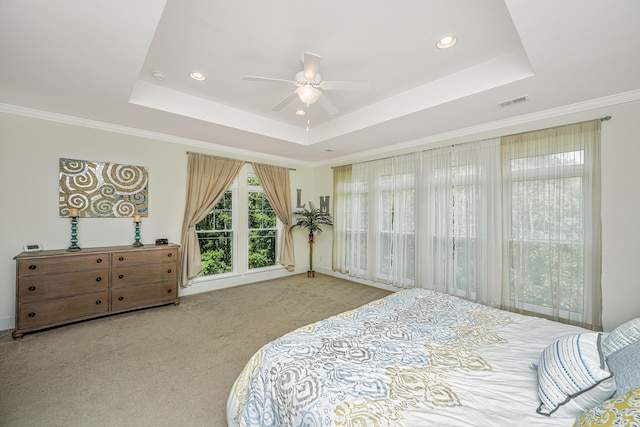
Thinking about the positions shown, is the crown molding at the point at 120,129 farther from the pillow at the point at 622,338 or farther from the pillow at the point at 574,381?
the pillow at the point at 622,338

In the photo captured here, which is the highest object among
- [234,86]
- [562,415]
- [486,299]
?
[234,86]

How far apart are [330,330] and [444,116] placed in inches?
116

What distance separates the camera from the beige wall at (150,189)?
104 inches

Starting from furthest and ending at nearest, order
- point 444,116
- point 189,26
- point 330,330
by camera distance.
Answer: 1. point 444,116
2. point 189,26
3. point 330,330

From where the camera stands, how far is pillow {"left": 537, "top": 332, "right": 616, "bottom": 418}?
3.38 ft

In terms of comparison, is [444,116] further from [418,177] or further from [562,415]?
[562,415]

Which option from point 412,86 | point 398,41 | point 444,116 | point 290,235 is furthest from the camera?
point 290,235

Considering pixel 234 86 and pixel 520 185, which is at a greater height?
pixel 234 86

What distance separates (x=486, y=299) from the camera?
→ 3.47 meters

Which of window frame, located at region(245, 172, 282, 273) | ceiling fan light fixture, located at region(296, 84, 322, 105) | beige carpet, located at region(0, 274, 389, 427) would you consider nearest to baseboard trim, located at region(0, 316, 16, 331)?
beige carpet, located at region(0, 274, 389, 427)

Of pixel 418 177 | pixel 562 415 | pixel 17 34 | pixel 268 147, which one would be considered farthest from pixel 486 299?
pixel 17 34

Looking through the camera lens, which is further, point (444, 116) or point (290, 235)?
point (290, 235)

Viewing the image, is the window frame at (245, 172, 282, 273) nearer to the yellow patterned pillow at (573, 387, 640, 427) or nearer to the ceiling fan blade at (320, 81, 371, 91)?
the ceiling fan blade at (320, 81, 371, 91)

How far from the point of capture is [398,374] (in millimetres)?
1271
